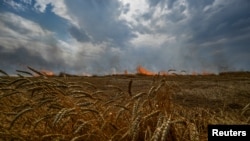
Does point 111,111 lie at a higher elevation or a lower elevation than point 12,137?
higher

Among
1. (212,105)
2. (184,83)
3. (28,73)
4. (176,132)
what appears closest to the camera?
(176,132)

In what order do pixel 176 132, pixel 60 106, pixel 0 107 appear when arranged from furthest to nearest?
1. pixel 0 107
2. pixel 60 106
3. pixel 176 132

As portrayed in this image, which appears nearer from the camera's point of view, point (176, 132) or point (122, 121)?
point (176, 132)

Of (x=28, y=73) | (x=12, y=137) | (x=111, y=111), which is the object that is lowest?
(x=12, y=137)

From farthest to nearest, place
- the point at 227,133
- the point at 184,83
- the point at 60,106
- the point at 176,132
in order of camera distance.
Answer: the point at 184,83 < the point at 60,106 < the point at 176,132 < the point at 227,133

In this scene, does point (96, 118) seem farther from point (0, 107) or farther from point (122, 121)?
point (0, 107)

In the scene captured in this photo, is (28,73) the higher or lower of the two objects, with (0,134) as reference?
higher

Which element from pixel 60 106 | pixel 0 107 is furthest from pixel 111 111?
pixel 0 107

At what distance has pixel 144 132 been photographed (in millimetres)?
3123

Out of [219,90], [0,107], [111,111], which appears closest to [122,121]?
[111,111]

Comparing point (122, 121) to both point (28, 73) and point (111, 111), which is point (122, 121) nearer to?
point (111, 111)

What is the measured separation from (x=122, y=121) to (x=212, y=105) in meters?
4.81

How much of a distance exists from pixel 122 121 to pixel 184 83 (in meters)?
8.16

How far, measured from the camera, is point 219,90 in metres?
9.62
